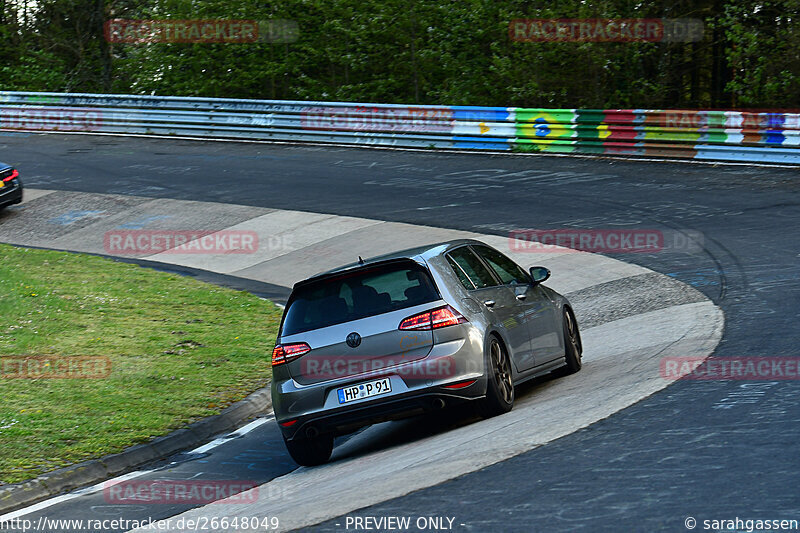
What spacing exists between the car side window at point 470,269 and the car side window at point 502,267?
259mm

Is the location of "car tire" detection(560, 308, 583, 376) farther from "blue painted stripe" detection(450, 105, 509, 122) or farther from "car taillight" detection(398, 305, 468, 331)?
"blue painted stripe" detection(450, 105, 509, 122)

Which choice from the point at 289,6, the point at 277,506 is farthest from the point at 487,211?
the point at 289,6

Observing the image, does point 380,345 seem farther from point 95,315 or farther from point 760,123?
point 760,123

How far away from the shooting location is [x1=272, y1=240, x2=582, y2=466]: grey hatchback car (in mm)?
7941

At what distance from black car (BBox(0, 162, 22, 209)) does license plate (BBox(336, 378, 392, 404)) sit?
16.9 m

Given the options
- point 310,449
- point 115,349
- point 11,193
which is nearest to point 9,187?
point 11,193

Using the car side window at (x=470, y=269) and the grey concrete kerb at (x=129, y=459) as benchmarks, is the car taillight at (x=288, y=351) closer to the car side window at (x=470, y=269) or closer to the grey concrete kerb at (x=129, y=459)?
the car side window at (x=470, y=269)

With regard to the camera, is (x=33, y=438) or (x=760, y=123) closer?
(x=33, y=438)

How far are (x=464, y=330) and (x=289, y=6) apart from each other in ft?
96.2

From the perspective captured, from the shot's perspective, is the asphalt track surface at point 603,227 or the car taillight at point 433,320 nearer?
the asphalt track surface at point 603,227

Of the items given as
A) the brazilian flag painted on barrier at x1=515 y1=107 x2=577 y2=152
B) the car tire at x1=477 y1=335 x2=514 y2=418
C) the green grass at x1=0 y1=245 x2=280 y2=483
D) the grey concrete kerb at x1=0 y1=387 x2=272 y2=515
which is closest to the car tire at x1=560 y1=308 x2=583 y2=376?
the car tire at x1=477 y1=335 x2=514 y2=418

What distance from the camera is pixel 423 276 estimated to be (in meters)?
8.30

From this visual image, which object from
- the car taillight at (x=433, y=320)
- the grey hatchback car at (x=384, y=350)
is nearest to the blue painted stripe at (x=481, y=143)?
the grey hatchback car at (x=384, y=350)

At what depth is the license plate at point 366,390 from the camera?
7.95 meters
